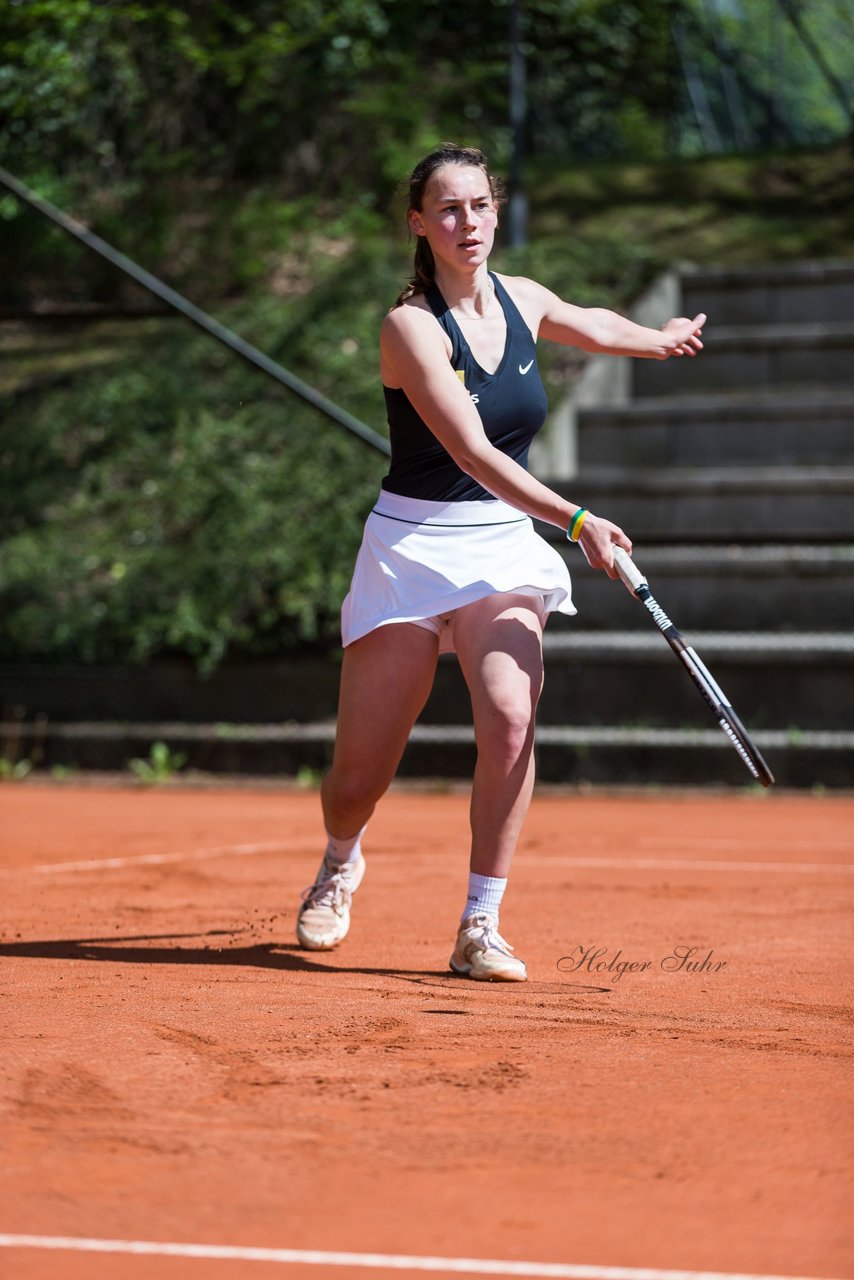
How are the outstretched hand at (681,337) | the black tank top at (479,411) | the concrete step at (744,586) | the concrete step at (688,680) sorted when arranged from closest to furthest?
the black tank top at (479,411) < the outstretched hand at (681,337) < the concrete step at (688,680) < the concrete step at (744,586)

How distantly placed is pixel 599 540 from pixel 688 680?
5524mm

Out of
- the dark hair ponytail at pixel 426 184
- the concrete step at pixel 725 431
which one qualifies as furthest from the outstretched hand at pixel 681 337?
the concrete step at pixel 725 431

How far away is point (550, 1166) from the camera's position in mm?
2275

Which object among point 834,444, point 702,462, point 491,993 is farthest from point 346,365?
point 491,993

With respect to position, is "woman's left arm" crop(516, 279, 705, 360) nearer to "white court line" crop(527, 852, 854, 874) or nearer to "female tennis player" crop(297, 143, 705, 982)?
"female tennis player" crop(297, 143, 705, 982)

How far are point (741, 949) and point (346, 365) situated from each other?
6876mm

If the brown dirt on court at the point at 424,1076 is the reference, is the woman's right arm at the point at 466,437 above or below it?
above

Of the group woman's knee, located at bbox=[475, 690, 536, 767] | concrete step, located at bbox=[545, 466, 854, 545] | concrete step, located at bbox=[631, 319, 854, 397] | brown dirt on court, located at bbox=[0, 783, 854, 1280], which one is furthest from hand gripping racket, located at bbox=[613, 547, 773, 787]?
concrete step, located at bbox=[631, 319, 854, 397]

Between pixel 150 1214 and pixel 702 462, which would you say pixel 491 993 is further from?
pixel 702 462

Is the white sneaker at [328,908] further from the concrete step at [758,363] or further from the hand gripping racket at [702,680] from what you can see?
the concrete step at [758,363]

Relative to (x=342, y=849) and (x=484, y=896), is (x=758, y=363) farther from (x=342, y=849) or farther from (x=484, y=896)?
(x=484, y=896)

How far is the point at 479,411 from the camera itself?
383 centimetres

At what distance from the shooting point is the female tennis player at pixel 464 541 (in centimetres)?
370

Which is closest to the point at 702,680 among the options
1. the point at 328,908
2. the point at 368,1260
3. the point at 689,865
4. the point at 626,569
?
the point at 626,569
